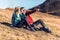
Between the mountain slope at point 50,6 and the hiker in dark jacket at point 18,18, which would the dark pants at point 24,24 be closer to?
the hiker in dark jacket at point 18,18

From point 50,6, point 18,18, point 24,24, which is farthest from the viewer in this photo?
point 50,6

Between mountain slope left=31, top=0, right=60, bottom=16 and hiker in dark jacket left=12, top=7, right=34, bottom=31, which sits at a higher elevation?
hiker in dark jacket left=12, top=7, right=34, bottom=31

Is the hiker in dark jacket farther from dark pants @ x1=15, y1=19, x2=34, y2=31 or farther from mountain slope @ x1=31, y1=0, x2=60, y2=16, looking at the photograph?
mountain slope @ x1=31, y1=0, x2=60, y2=16

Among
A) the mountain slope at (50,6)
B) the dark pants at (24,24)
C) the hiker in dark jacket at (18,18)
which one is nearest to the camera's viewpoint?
the dark pants at (24,24)

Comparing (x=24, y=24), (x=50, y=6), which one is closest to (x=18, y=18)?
(x=24, y=24)

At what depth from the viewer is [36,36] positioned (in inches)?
569

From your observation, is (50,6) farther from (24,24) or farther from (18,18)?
(24,24)

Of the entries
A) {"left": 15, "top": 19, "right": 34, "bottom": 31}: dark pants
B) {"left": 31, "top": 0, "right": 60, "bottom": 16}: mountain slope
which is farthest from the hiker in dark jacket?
{"left": 31, "top": 0, "right": 60, "bottom": 16}: mountain slope

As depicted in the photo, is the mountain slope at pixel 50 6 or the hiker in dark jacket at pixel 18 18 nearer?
the hiker in dark jacket at pixel 18 18

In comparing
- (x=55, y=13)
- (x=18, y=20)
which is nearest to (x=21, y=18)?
(x=18, y=20)

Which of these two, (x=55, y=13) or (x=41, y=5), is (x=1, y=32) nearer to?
(x=55, y=13)

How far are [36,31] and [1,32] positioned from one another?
8.85ft

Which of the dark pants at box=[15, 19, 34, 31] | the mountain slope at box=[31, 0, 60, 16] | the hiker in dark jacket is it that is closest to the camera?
the dark pants at box=[15, 19, 34, 31]

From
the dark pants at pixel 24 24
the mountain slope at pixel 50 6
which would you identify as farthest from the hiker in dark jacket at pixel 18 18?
the mountain slope at pixel 50 6
